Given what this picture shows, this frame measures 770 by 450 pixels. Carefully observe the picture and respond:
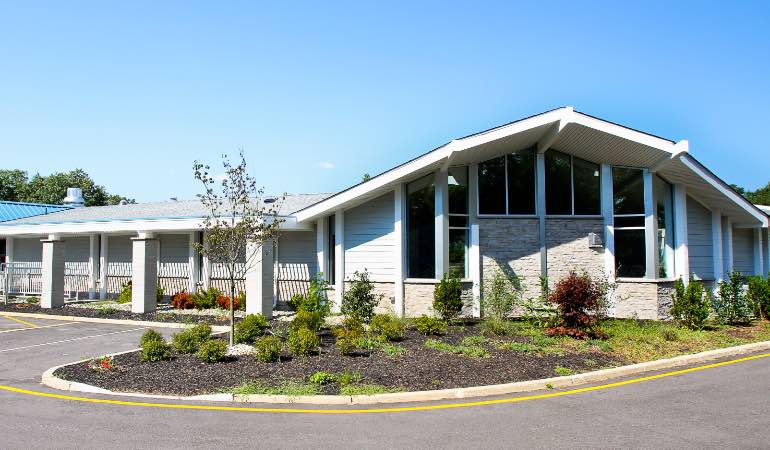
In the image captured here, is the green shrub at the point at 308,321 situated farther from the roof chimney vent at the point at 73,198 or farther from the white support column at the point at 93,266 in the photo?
the roof chimney vent at the point at 73,198

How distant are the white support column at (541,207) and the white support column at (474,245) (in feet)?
6.37

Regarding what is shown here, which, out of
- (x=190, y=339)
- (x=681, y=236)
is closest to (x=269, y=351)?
(x=190, y=339)

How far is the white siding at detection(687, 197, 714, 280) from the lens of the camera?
57.1ft

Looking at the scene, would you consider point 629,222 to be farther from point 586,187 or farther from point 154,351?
point 154,351

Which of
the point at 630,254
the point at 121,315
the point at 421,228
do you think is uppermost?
the point at 421,228

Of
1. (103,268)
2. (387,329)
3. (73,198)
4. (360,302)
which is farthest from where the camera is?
(73,198)

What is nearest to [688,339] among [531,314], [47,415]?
[531,314]

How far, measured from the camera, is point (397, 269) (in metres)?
16.6

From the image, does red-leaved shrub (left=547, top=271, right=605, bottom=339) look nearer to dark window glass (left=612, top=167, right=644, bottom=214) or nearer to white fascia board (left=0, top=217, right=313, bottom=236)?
dark window glass (left=612, top=167, right=644, bottom=214)

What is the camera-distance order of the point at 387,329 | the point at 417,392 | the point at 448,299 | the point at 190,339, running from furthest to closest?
the point at 448,299 → the point at 387,329 → the point at 190,339 → the point at 417,392

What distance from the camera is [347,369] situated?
9469 mm

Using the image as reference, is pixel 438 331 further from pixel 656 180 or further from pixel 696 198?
pixel 696 198

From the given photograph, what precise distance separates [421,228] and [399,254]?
108cm

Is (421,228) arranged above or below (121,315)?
above
